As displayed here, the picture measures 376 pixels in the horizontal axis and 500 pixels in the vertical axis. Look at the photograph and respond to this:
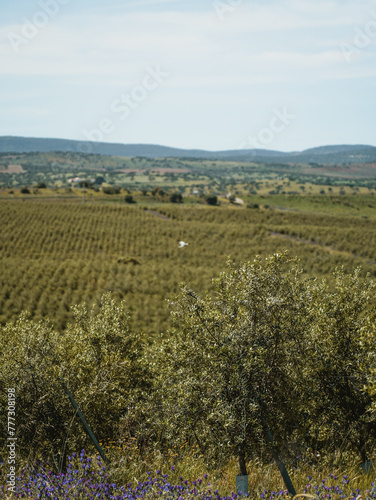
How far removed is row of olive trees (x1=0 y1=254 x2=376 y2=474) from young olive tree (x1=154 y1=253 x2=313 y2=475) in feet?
0.08

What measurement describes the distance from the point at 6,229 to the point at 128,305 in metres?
53.0

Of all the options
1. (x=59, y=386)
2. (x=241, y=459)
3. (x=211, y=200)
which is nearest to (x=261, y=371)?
(x=241, y=459)

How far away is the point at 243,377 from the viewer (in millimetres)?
8312

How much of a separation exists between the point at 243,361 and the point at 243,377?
36 centimetres

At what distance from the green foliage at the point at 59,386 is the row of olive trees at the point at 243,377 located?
0.03 meters

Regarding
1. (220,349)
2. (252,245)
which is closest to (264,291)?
(220,349)

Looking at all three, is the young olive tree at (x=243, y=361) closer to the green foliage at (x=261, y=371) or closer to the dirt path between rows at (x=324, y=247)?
the green foliage at (x=261, y=371)

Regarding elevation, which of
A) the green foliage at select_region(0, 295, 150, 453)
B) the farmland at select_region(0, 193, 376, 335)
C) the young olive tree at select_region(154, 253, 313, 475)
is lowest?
the farmland at select_region(0, 193, 376, 335)

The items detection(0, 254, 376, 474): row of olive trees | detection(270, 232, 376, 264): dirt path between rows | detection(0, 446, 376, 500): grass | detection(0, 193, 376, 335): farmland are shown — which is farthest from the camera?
detection(270, 232, 376, 264): dirt path between rows

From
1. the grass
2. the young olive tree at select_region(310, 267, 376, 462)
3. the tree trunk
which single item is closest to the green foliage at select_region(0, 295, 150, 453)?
the grass

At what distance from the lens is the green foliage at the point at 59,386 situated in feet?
32.6

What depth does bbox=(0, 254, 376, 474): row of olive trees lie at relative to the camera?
8.38 metres

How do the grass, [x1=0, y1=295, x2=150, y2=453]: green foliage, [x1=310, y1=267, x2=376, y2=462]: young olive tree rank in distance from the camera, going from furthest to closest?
1. [x1=310, y1=267, x2=376, y2=462]: young olive tree
2. [x1=0, y1=295, x2=150, y2=453]: green foliage
3. the grass

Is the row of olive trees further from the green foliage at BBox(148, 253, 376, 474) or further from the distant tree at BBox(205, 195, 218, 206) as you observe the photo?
the distant tree at BBox(205, 195, 218, 206)
